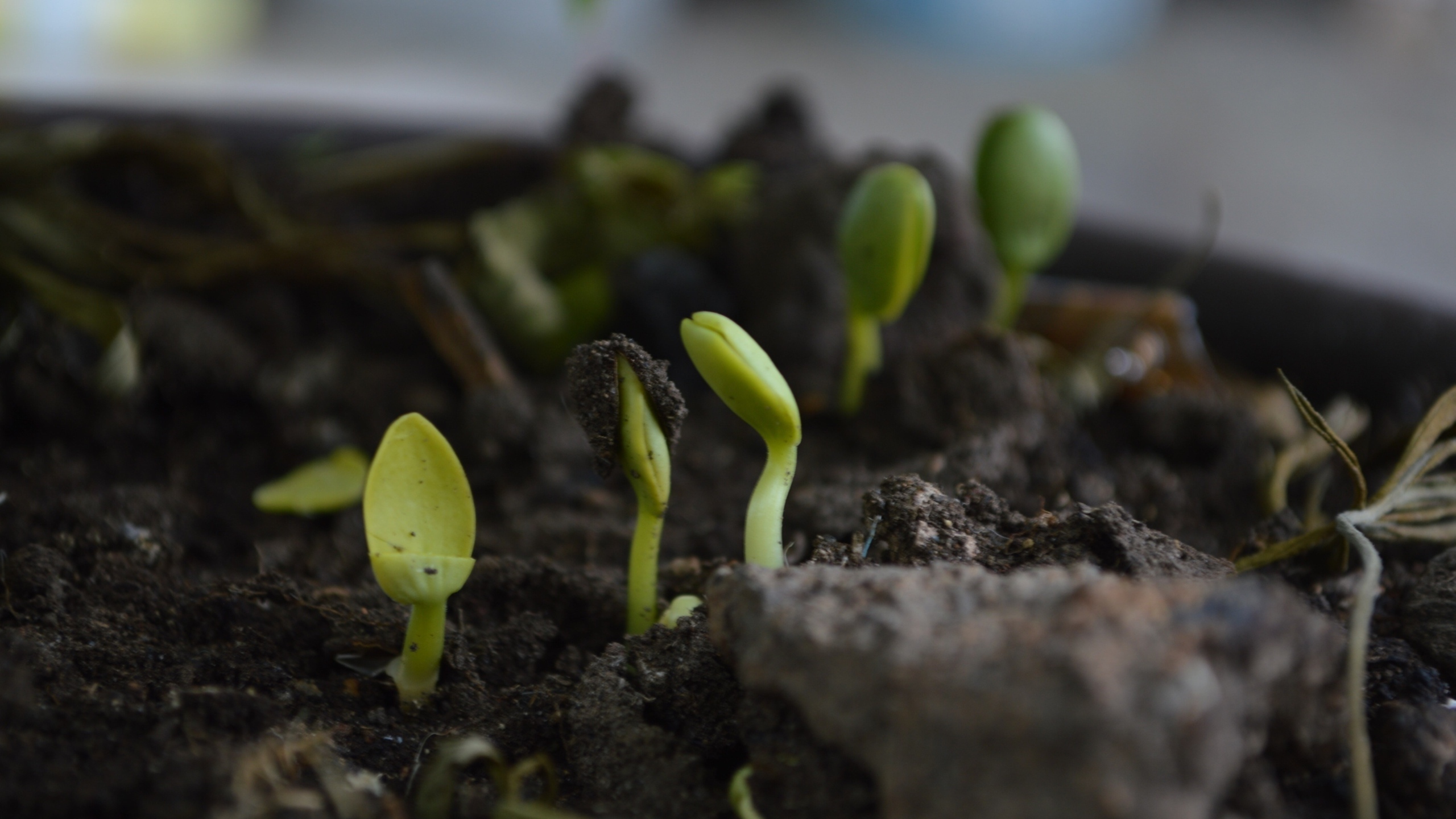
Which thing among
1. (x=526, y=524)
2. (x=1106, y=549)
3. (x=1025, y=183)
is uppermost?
(x=1025, y=183)

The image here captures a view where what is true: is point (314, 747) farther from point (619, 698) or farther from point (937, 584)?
point (937, 584)

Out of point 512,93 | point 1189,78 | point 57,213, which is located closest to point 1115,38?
Result: point 1189,78

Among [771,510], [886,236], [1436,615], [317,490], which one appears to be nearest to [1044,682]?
[771,510]

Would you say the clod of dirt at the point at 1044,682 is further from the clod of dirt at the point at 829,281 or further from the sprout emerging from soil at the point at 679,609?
the clod of dirt at the point at 829,281

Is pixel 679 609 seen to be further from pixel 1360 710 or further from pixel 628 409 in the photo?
pixel 1360 710

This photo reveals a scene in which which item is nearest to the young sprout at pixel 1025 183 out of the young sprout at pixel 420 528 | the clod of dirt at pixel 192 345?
the young sprout at pixel 420 528

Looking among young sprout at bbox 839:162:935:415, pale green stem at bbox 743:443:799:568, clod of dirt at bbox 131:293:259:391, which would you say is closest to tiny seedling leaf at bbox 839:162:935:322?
young sprout at bbox 839:162:935:415

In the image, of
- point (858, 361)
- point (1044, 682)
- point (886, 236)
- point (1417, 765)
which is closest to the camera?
point (1044, 682)
